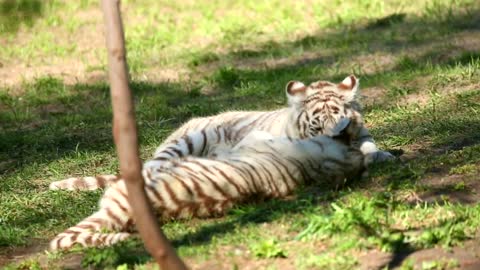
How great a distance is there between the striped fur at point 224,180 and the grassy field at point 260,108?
0.11 metres

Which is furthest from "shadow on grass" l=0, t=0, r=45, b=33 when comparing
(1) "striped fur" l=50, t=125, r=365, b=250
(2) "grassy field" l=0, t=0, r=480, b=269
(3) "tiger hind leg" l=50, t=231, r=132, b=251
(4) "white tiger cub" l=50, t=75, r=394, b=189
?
(3) "tiger hind leg" l=50, t=231, r=132, b=251

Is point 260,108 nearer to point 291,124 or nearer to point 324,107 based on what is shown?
point 291,124

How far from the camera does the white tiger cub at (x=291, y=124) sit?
293 inches

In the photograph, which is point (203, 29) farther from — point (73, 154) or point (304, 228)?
point (304, 228)

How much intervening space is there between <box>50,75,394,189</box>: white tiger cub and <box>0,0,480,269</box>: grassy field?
0.28 meters

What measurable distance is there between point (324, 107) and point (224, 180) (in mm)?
1618

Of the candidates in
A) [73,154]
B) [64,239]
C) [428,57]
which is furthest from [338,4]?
[64,239]

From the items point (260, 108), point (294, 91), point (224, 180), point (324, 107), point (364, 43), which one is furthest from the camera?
point (364, 43)

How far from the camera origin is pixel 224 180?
6.20 m

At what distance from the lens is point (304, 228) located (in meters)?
5.59

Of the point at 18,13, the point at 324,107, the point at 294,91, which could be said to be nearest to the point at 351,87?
the point at 324,107

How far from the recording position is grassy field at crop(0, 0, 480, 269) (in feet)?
17.7

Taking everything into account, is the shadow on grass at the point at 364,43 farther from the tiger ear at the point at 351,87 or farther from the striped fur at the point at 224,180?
the striped fur at the point at 224,180

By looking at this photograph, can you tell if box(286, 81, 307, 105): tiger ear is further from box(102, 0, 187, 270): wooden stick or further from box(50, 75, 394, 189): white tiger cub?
box(102, 0, 187, 270): wooden stick
